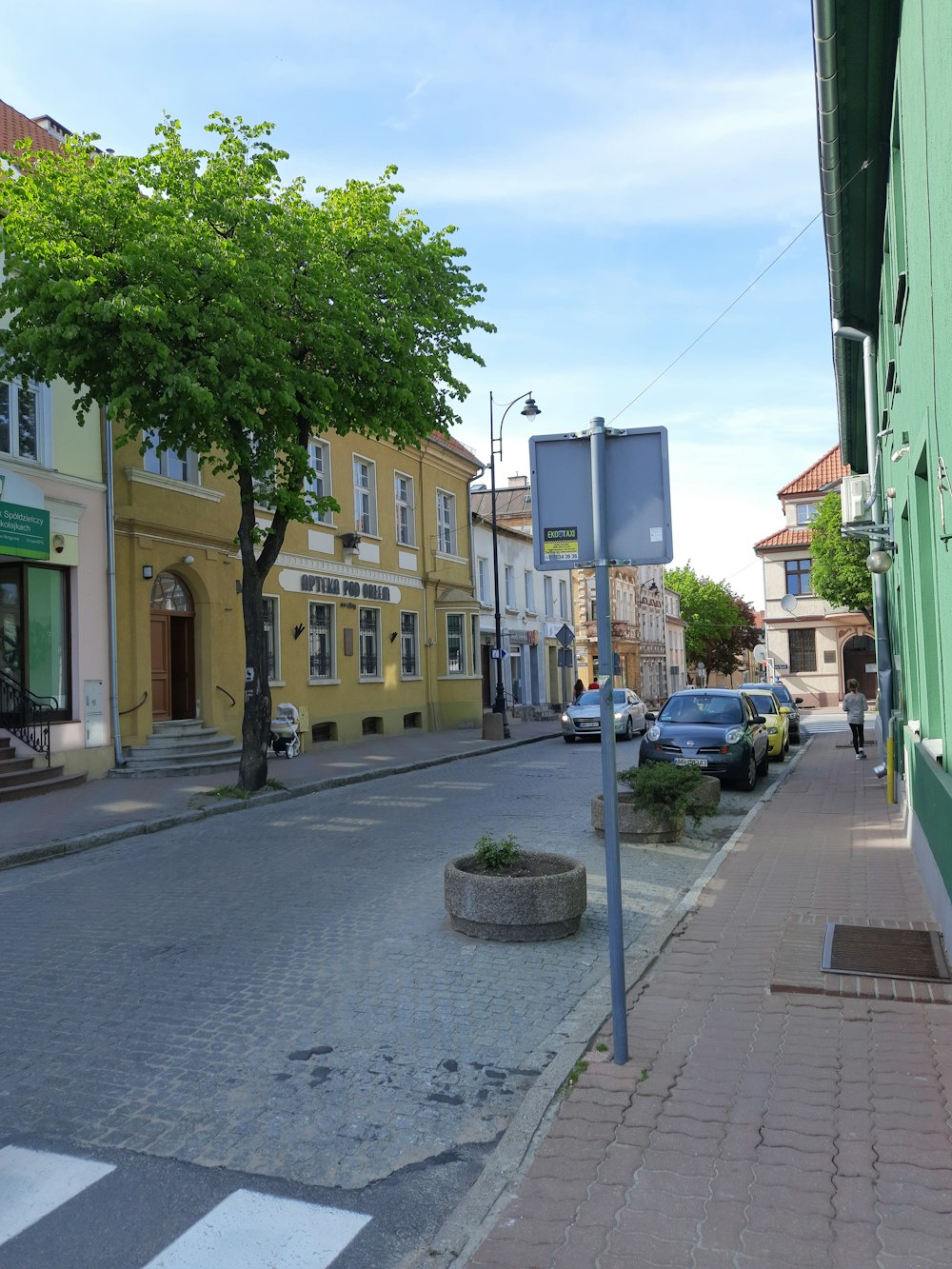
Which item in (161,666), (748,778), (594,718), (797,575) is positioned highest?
(797,575)

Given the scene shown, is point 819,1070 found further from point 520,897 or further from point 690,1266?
point 520,897

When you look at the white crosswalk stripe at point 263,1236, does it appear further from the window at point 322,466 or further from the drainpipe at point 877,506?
the window at point 322,466

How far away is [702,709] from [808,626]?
1504 inches

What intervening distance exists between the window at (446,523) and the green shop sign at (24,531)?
16.6m

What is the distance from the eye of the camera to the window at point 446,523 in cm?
3141

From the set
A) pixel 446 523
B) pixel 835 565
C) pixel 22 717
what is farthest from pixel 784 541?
pixel 22 717

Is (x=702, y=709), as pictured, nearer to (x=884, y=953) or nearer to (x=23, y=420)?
(x=884, y=953)

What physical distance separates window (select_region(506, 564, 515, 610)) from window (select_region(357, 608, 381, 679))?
13.4m

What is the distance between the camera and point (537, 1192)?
3426 millimetres

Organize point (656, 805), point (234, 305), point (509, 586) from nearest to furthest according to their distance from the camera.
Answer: point (656, 805)
point (234, 305)
point (509, 586)

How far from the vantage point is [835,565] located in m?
39.5

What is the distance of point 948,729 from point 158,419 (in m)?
11.1

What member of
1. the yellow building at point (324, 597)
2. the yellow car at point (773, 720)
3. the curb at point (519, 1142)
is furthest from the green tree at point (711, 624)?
the curb at point (519, 1142)

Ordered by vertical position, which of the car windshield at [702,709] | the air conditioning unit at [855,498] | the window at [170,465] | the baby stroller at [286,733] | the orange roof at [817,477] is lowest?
the baby stroller at [286,733]
